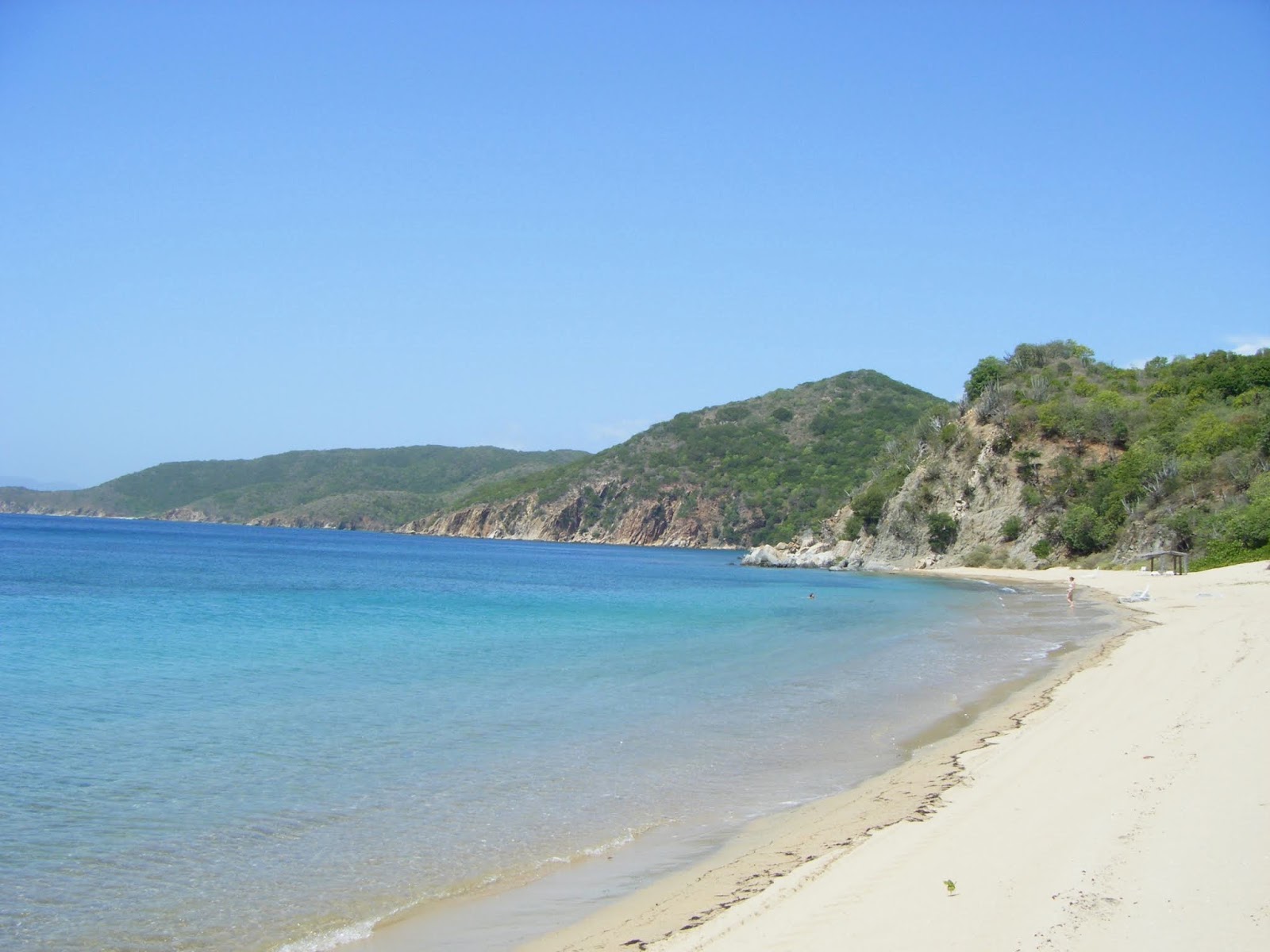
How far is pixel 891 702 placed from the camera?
15.5 metres

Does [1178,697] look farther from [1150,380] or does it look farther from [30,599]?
[1150,380]

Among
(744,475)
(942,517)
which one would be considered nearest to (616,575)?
(942,517)

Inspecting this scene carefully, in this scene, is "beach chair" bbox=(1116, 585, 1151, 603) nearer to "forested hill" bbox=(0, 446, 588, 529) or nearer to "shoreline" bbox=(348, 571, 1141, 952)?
"shoreline" bbox=(348, 571, 1141, 952)

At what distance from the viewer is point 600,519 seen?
139 m

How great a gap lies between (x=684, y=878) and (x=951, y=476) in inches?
2564

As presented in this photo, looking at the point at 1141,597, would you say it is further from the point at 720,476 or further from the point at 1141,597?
the point at 720,476

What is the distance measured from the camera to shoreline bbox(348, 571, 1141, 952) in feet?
21.3

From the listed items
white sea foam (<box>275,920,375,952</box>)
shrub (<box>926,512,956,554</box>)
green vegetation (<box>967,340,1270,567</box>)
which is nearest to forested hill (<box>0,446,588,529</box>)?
shrub (<box>926,512,956,554</box>)

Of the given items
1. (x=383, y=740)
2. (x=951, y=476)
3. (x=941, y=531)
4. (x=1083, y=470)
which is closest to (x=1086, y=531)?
(x=1083, y=470)

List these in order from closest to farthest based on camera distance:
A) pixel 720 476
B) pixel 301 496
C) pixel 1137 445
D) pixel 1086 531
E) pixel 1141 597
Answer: pixel 1141 597
pixel 1086 531
pixel 1137 445
pixel 720 476
pixel 301 496

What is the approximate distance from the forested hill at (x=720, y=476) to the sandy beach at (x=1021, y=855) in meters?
104

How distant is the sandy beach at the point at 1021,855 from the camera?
18.2ft

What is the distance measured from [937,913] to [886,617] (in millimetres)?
26557

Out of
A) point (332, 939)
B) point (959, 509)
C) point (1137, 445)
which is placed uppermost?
point (1137, 445)
